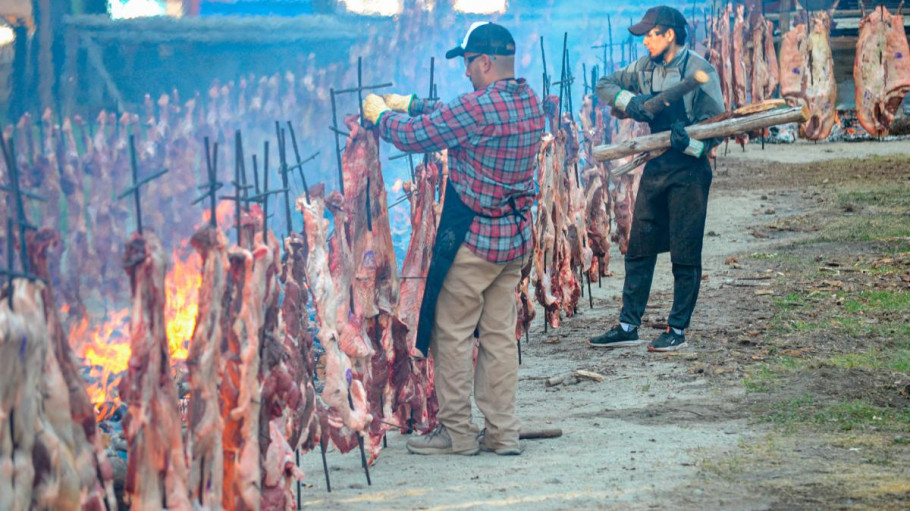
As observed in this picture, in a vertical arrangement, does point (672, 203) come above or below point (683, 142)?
below

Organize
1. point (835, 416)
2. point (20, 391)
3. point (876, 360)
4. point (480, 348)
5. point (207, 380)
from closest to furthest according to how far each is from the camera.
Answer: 1. point (20, 391)
2. point (207, 380)
3. point (480, 348)
4. point (835, 416)
5. point (876, 360)

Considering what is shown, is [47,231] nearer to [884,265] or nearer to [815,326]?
[815,326]

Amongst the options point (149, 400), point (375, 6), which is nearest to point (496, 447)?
point (149, 400)

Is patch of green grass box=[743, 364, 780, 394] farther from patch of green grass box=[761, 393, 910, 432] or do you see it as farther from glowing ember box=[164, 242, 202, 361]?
glowing ember box=[164, 242, 202, 361]

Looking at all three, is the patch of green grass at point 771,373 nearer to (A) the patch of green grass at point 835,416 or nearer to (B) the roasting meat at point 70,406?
(A) the patch of green grass at point 835,416

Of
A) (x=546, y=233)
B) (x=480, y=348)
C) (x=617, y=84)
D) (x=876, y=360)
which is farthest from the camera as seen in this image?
(x=546, y=233)

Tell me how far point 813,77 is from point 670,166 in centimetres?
873

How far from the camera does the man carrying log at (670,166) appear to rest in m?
7.12

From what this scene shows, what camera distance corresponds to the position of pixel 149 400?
3.25 meters

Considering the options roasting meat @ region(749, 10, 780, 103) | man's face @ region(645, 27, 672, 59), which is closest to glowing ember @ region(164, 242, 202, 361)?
man's face @ region(645, 27, 672, 59)

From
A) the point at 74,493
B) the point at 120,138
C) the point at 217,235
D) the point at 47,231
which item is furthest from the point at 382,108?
the point at 120,138

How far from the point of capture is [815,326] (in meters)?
7.67

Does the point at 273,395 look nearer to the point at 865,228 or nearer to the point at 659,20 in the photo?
the point at 659,20

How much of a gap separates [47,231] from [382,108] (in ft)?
6.92
